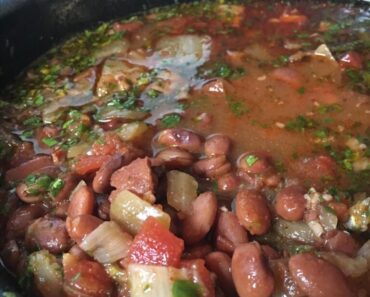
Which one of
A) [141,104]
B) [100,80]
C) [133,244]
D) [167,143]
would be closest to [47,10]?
[100,80]

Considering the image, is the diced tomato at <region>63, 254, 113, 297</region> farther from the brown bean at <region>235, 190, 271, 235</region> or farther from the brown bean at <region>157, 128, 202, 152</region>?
the brown bean at <region>157, 128, 202, 152</region>

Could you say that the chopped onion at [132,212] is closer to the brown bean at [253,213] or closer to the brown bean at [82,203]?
the brown bean at [82,203]

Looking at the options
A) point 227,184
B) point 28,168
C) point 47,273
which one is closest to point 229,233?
point 227,184

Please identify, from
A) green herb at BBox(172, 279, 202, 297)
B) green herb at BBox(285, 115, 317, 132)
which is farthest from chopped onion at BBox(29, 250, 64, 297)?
green herb at BBox(285, 115, 317, 132)

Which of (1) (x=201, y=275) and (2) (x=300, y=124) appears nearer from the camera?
(1) (x=201, y=275)

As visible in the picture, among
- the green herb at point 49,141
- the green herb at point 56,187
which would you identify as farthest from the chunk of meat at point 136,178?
the green herb at point 49,141

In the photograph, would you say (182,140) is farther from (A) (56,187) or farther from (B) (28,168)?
(B) (28,168)
